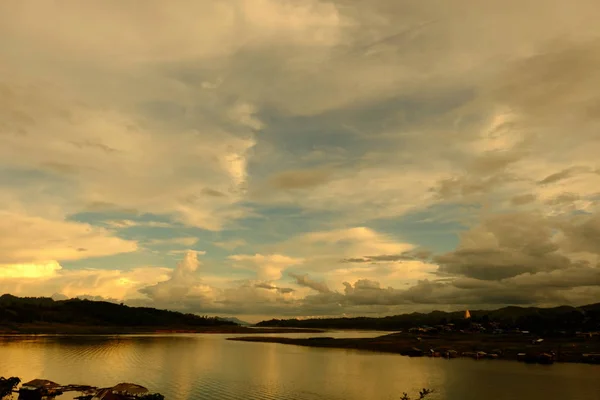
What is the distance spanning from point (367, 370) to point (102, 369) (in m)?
61.1

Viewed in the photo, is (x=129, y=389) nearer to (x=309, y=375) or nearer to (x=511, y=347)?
(x=309, y=375)

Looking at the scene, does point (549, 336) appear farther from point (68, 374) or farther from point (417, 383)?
point (68, 374)

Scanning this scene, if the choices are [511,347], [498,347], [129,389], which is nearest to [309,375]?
[129,389]

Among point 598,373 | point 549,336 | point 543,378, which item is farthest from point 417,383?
point 549,336

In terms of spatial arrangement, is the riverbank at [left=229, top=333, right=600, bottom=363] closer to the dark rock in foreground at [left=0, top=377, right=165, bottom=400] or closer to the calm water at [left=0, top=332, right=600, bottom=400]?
the calm water at [left=0, top=332, right=600, bottom=400]

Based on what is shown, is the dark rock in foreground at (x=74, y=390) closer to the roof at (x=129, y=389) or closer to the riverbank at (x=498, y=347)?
the roof at (x=129, y=389)

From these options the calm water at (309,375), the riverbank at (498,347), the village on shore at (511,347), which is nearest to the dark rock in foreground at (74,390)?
the calm water at (309,375)

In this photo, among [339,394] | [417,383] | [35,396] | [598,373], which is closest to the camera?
[35,396]

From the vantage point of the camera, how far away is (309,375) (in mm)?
Result: 96062

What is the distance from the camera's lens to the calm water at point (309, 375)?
7538cm

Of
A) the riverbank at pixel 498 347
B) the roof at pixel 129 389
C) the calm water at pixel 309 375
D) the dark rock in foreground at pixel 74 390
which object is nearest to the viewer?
the roof at pixel 129 389

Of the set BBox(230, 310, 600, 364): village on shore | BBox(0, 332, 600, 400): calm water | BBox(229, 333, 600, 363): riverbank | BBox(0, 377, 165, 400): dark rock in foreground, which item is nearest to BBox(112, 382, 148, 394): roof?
BBox(0, 377, 165, 400): dark rock in foreground

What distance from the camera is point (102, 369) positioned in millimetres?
103688

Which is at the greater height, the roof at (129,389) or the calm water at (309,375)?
the roof at (129,389)
